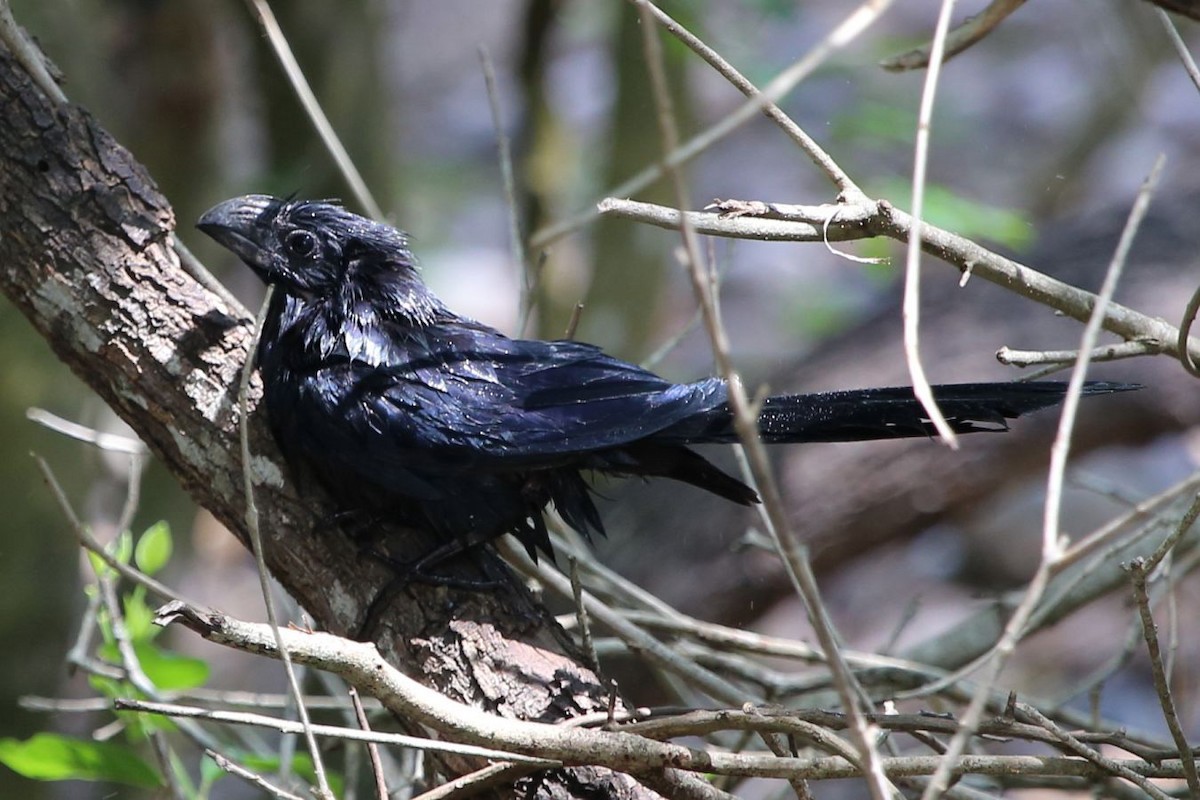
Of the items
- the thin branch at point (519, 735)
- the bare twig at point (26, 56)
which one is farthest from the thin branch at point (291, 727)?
the bare twig at point (26, 56)

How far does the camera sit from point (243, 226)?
9.83 ft

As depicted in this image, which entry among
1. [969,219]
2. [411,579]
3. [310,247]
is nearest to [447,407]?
[411,579]

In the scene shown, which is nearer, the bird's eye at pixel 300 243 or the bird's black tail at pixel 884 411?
the bird's black tail at pixel 884 411

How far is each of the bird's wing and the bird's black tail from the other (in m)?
0.14

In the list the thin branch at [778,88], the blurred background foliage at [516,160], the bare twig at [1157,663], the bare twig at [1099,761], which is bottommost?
the bare twig at [1099,761]

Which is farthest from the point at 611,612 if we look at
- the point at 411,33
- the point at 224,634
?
the point at 411,33

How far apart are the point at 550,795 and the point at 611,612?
700mm

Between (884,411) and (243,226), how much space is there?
158 centimetres

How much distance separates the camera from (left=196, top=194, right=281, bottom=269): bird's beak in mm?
2986

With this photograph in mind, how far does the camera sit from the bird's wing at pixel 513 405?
2693mm

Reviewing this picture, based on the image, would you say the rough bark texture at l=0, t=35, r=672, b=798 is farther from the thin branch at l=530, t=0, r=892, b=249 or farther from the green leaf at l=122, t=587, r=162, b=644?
the thin branch at l=530, t=0, r=892, b=249

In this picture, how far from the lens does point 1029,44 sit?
38.6 ft

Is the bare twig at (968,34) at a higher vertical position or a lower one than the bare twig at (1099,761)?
higher

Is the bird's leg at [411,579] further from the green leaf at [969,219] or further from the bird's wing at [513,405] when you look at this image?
the green leaf at [969,219]
